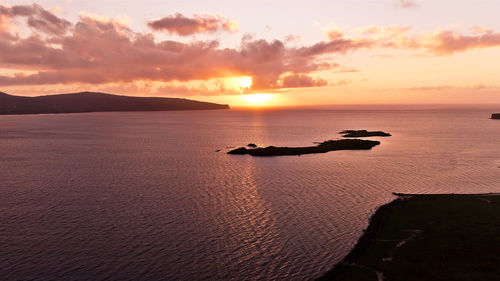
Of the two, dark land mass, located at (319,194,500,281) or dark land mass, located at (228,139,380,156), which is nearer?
dark land mass, located at (319,194,500,281)

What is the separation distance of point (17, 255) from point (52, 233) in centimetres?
589

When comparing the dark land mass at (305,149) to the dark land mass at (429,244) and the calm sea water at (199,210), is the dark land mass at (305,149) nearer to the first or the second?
the calm sea water at (199,210)

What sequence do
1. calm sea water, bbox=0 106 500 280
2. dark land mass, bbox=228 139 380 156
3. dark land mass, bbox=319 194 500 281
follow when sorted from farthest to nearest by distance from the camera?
dark land mass, bbox=228 139 380 156
calm sea water, bbox=0 106 500 280
dark land mass, bbox=319 194 500 281

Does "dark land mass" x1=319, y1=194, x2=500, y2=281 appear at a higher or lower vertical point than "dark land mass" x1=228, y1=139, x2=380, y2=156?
lower

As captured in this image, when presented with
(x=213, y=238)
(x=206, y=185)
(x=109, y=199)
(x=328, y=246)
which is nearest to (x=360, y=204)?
(x=328, y=246)

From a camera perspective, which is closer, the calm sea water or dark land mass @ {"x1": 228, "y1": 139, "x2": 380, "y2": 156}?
the calm sea water

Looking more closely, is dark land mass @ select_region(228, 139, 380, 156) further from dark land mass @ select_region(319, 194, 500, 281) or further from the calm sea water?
dark land mass @ select_region(319, 194, 500, 281)

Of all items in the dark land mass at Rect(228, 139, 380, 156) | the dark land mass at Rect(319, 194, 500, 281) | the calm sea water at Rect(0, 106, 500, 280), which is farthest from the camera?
the dark land mass at Rect(228, 139, 380, 156)

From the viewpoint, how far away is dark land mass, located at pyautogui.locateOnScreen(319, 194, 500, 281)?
30.5 m

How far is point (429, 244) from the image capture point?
36156 mm

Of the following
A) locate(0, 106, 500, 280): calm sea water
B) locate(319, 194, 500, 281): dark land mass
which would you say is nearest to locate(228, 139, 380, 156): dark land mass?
locate(0, 106, 500, 280): calm sea water

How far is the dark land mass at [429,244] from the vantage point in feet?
100.0

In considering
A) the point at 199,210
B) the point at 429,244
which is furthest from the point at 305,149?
the point at 429,244

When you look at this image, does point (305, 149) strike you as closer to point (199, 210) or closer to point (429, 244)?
point (199, 210)
